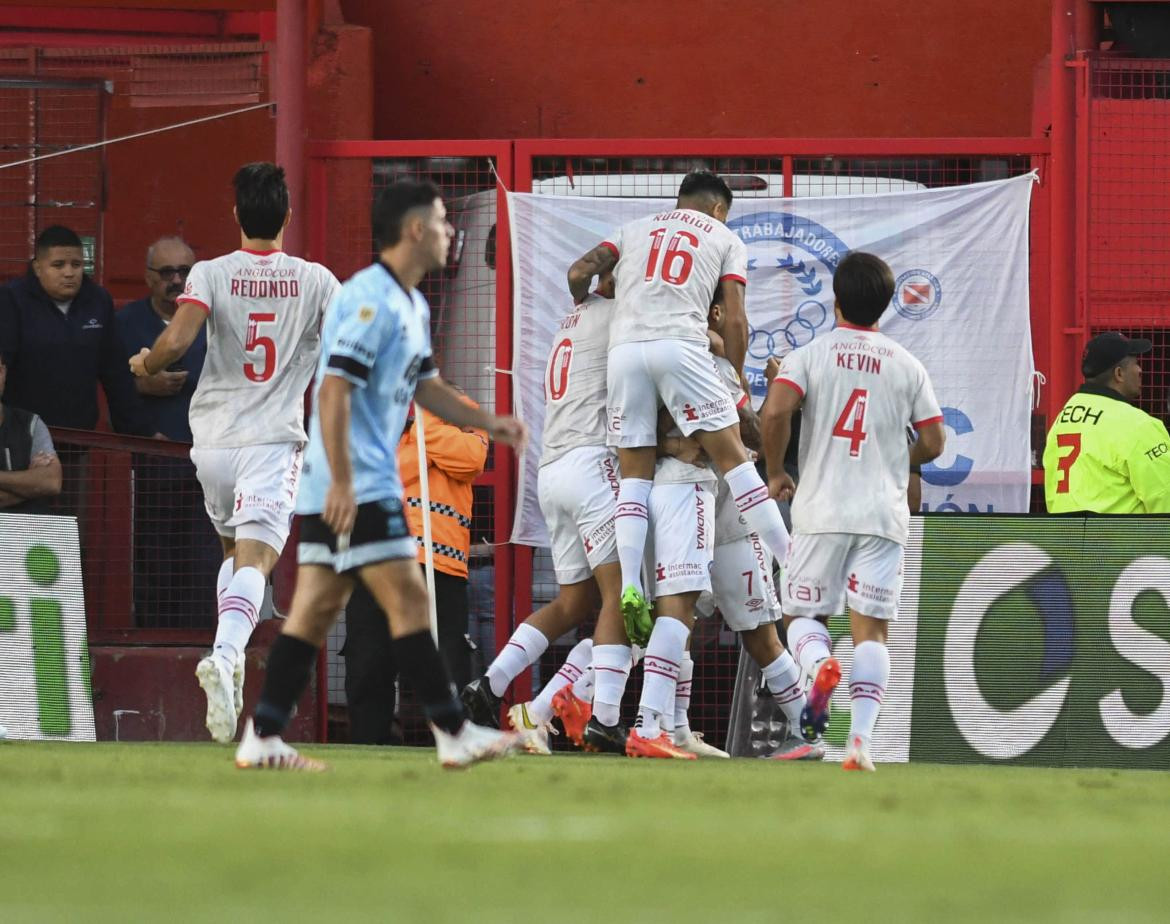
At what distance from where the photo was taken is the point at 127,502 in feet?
34.7

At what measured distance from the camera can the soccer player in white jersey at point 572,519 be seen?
9.31 m

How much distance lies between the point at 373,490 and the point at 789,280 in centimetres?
503

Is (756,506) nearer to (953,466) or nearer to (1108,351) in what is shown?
(953,466)

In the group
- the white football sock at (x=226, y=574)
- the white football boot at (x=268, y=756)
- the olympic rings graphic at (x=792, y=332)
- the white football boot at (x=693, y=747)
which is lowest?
the white football boot at (x=693, y=747)

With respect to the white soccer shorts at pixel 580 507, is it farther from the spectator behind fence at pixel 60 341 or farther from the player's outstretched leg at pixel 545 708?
the spectator behind fence at pixel 60 341

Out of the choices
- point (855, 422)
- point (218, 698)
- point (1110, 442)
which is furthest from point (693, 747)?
point (1110, 442)

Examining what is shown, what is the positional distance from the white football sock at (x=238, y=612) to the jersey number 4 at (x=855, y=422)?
2435mm

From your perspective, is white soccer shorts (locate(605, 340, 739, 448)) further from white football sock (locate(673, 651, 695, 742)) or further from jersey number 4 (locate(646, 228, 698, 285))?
white football sock (locate(673, 651, 695, 742))

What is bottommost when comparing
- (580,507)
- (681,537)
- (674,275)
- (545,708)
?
(545,708)

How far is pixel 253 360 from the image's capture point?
8.52 metres

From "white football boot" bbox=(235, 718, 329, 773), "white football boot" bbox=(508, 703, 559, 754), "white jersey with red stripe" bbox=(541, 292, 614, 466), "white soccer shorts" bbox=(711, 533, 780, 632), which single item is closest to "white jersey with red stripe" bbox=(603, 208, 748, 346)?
"white jersey with red stripe" bbox=(541, 292, 614, 466)

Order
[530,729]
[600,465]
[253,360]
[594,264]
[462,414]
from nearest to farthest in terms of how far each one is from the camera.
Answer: [462,414], [253,360], [530,729], [594,264], [600,465]

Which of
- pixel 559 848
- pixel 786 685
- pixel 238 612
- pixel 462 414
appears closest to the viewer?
pixel 559 848

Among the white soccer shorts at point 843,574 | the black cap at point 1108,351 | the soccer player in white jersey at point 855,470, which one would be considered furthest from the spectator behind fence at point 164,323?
the black cap at point 1108,351
